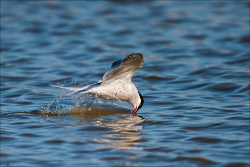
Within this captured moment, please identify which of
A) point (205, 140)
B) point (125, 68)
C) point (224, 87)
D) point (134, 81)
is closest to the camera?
point (205, 140)

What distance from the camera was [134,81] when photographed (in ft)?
28.1

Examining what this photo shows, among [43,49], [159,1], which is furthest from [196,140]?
[159,1]

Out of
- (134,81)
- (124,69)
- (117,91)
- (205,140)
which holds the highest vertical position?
(124,69)

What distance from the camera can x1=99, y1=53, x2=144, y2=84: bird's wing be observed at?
5375mm

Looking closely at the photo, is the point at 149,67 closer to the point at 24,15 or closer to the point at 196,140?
the point at 196,140

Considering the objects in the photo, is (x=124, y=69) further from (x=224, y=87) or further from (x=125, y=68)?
(x=224, y=87)

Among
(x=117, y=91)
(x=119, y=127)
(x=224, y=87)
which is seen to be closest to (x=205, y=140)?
(x=119, y=127)

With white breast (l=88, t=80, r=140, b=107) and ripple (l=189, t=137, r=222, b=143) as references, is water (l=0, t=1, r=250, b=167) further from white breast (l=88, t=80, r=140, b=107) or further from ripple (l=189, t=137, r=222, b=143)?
white breast (l=88, t=80, r=140, b=107)

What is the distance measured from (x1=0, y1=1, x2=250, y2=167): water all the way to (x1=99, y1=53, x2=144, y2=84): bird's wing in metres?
0.64

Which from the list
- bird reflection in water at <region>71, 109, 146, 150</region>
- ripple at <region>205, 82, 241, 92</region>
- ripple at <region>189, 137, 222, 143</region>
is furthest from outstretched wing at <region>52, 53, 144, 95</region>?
ripple at <region>205, 82, 241, 92</region>

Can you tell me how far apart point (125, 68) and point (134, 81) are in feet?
9.34

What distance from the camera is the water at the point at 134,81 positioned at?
16.0 ft

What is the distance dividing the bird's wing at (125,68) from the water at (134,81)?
64cm

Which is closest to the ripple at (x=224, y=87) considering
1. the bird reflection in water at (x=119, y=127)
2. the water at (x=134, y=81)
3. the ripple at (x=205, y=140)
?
the water at (x=134, y=81)
